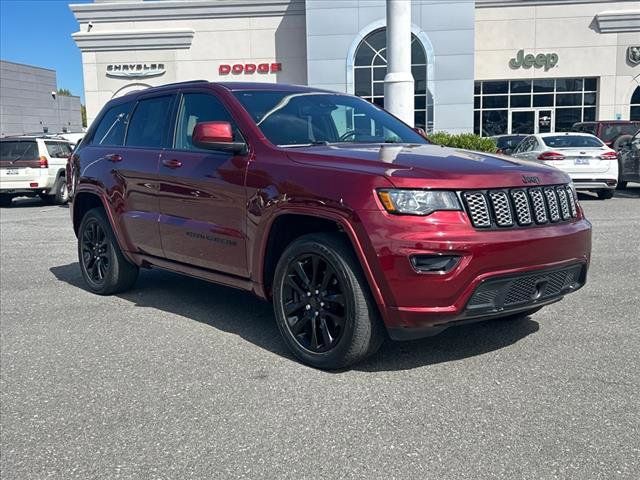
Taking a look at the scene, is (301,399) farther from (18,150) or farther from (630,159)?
(18,150)

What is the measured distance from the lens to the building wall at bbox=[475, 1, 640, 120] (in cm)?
3020

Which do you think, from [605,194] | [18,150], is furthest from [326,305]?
[18,150]

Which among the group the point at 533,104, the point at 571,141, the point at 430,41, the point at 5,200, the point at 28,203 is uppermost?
the point at 430,41

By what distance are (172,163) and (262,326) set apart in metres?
1.49

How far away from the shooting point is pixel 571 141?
14336 millimetres

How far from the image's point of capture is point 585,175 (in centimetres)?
1372

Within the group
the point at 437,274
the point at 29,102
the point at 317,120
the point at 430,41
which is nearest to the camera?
the point at 437,274

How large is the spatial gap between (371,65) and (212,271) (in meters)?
26.3

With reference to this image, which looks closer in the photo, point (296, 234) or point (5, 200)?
point (296, 234)

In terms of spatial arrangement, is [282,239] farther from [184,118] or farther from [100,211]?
[100,211]

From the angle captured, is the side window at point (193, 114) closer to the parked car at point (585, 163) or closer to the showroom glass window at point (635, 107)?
the parked car at point (585, 163)

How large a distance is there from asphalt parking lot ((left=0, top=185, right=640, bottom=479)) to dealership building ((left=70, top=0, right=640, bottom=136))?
25.1 m

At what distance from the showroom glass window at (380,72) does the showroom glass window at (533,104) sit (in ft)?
11.5

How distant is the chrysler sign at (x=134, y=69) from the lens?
32.0 m
